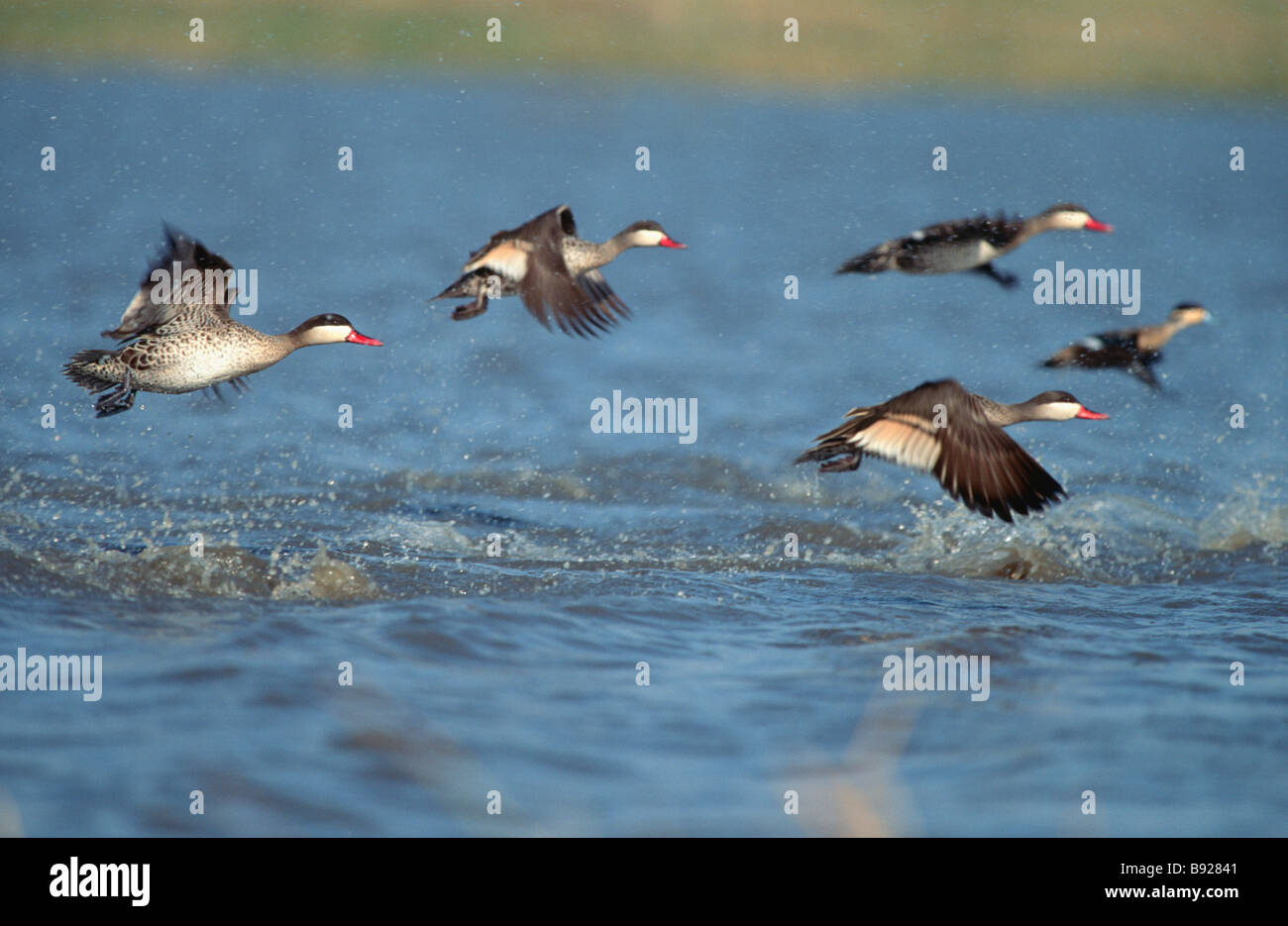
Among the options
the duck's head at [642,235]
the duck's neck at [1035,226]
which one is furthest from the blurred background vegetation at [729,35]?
the duck's neck at [1035,226]

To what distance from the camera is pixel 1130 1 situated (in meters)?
34.8

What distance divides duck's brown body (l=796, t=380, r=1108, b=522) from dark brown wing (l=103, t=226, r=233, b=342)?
10.5ft

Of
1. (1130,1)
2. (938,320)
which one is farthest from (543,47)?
(938,320)

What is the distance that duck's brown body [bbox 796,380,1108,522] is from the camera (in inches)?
260

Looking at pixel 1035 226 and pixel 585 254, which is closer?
pixel 585 254

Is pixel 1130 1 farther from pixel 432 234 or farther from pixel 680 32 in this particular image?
pixel 432 234

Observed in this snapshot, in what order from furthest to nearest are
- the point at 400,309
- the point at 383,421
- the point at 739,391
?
the point at 400,309
the point at 739,391
the point at 383,421

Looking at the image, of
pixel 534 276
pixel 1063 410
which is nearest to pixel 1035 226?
pixel 1063 410

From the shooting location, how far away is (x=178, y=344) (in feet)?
22.6

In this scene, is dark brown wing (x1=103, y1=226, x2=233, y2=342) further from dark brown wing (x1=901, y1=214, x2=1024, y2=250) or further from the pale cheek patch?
the pale cheek patch

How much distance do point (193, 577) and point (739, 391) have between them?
713 cm

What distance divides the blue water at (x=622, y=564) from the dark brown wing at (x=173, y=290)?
3.97ft

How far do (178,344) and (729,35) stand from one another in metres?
29.4

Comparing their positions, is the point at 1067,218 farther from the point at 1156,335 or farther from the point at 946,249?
the point at 946,249
